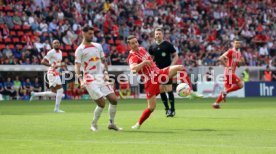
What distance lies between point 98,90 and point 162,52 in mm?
Result: 5768

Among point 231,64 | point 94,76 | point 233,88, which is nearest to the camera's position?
point 94,76

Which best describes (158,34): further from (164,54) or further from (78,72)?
(78,72)

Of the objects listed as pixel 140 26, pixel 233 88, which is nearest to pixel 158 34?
pixel 233 88

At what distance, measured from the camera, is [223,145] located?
12.2m

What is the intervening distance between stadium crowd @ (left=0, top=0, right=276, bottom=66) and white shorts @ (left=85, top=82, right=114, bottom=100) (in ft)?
75.0

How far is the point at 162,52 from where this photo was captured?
2169 cm

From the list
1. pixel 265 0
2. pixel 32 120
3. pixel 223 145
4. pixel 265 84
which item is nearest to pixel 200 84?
pixel 265 84

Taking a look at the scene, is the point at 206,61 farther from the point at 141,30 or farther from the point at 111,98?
the point at 111,98

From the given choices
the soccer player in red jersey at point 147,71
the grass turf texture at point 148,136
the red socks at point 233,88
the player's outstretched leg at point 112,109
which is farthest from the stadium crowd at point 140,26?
the player's outstretched leg at point 112,109

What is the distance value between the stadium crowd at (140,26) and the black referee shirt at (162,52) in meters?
18.1

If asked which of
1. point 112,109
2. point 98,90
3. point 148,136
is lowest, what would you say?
point 148,136

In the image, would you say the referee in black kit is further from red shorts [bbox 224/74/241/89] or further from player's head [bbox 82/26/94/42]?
red shorts [bbox 224/74/241/89]

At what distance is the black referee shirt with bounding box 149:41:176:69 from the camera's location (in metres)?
21.6

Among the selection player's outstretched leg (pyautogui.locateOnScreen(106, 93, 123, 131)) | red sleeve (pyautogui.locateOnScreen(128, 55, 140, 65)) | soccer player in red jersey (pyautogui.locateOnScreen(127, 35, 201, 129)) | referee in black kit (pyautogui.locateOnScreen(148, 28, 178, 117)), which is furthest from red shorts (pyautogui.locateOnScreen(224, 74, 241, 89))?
player's outstretched leg (pyautogui.locateOnScreen(106, 93, 123, 131))
